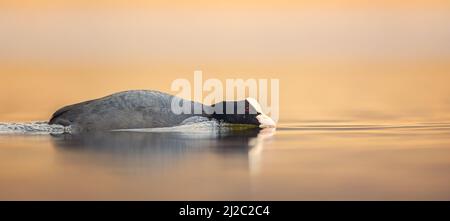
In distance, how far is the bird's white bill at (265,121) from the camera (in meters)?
14.6

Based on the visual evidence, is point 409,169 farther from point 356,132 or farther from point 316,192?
point 356,132

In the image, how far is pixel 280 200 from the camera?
Result: 255 inches

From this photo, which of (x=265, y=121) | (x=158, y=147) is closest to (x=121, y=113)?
(x=265, y=121)

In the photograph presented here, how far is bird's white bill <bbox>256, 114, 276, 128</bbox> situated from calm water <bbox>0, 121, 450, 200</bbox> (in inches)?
57.8

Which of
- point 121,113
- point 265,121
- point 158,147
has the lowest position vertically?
point 158,147

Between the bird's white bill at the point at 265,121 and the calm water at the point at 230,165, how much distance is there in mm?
1469

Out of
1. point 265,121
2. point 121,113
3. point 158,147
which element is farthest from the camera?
point 265,121

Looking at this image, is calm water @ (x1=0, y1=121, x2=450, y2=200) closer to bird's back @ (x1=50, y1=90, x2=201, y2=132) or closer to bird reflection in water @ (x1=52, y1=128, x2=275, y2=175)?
bird reflection in water @ (x1=52, y1=128, x2=275, y2=175)

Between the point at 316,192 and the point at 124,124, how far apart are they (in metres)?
7.77

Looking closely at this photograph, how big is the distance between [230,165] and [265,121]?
6085 millimetres

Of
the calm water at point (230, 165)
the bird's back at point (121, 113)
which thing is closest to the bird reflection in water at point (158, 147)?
the calm water at point (230, 165)

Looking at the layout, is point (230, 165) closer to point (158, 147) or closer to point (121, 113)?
point (158, 147)

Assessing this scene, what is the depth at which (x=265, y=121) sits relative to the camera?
48.3ft

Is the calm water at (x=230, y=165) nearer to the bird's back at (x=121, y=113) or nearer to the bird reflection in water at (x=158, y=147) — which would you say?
the bird reflection in water at (x=158, y=147)
